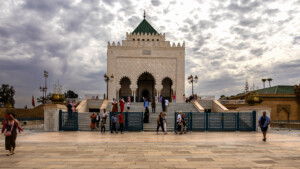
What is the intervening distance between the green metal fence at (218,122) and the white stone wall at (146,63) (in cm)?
1645

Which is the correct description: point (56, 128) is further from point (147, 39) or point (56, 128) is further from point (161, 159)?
point (147, 39)

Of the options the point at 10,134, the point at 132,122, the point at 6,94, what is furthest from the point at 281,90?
the point at 6,94

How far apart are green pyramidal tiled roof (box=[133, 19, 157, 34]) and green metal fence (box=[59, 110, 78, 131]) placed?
22110 millimetres

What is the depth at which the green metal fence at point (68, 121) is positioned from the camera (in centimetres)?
1308

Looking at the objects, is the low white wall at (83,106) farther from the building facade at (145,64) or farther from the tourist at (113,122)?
the tourist at (113,122)

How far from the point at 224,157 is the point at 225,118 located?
786 cm

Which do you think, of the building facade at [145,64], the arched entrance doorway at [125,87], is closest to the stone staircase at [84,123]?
the building facade at [145,64]

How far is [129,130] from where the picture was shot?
12.9 m

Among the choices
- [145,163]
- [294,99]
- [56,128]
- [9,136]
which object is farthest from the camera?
[294,99]

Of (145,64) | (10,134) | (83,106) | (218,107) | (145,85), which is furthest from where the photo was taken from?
(145,85)

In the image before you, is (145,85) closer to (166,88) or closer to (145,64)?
(166,88)

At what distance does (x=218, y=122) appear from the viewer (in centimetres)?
1340

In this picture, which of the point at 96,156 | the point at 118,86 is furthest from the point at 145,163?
the point at 118,86

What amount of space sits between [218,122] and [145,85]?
65.5ft
